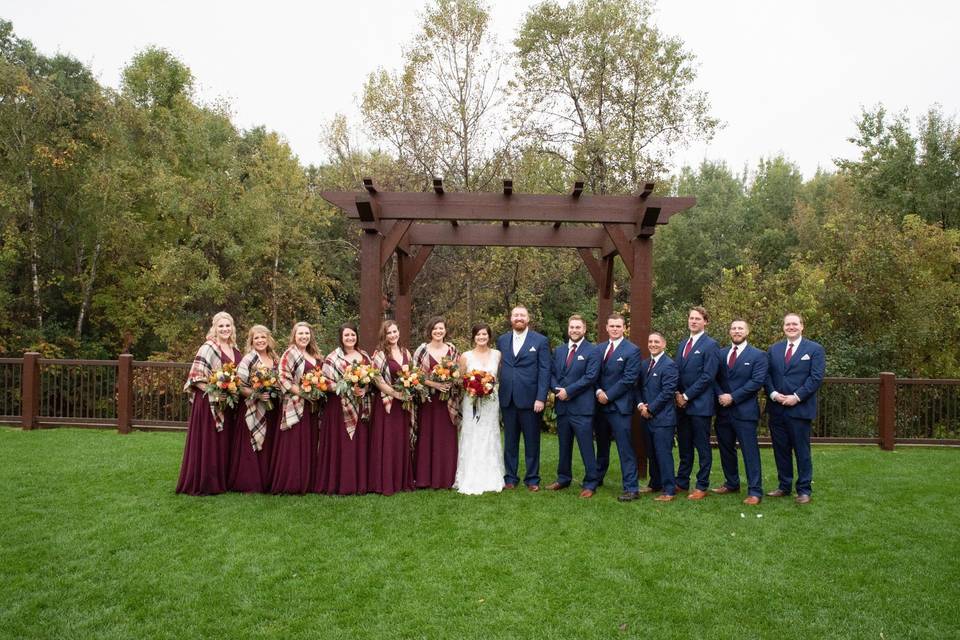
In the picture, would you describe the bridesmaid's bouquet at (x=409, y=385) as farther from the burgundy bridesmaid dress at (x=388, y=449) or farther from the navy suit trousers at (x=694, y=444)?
the navy suit trousers at (x=694, y=444)

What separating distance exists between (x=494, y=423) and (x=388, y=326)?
155 centimetres

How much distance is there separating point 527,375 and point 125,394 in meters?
7.71

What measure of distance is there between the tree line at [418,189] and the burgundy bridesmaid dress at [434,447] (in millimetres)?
8716

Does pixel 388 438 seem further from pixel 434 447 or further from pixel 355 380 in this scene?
pixel 355 380

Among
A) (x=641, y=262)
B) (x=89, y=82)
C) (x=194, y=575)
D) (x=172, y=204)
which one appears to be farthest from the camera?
(x=89, y=82)

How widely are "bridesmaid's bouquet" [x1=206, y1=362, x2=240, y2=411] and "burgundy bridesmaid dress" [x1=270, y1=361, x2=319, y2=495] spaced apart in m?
0.60

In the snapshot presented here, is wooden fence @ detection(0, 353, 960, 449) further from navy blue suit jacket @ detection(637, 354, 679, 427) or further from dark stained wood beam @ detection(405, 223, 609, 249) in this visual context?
navy blue suit jacket @ detection(637, 354, 679, 427)

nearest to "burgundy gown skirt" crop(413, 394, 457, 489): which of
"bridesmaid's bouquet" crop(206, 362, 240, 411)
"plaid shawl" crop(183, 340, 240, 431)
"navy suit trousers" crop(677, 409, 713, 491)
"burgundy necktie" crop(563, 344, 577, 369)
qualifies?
"burgundy necktie" crop(563, 344, 577, 369)

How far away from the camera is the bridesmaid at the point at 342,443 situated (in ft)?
22.2

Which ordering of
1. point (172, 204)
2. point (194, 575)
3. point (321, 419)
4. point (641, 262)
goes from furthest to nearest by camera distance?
point (172, 204)
point (641, 262)
point (321, 419)
point (194, 575)

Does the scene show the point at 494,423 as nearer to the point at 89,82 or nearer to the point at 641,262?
the point at 641,262

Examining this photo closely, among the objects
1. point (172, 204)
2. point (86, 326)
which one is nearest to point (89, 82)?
point (172, 204)

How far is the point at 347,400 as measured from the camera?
6.73 meters

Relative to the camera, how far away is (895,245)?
16406 millimetres
